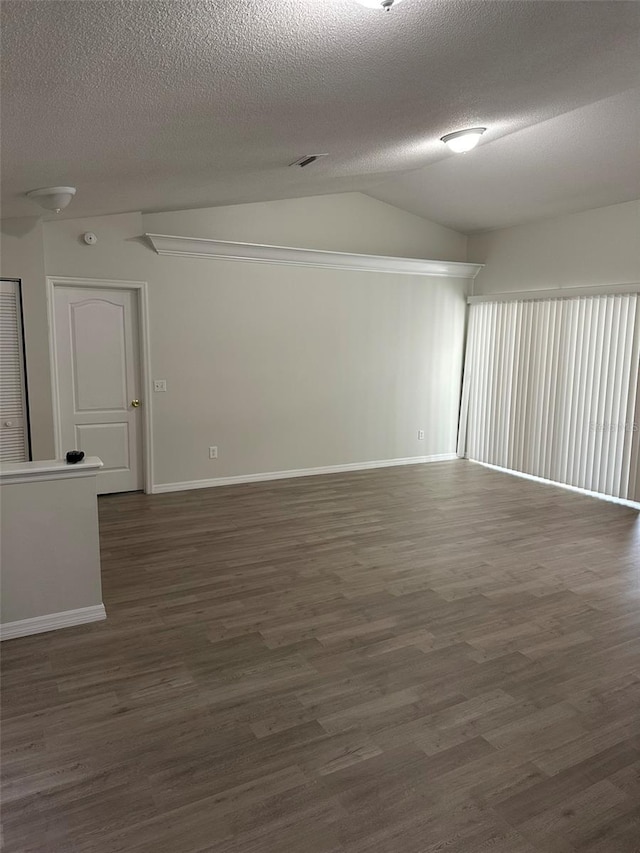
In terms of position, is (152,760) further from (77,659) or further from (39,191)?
(39,191)

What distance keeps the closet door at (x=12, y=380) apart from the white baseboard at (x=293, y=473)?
4.62ft

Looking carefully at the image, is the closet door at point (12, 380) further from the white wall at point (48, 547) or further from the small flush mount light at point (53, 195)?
the white wall at point (48, 547)

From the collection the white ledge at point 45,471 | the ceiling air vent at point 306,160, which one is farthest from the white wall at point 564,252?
the white ledge at point 45,471

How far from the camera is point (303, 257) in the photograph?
20.8ft

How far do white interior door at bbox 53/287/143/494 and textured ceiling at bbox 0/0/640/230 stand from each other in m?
1.33

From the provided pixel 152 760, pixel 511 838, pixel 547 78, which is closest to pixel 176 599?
pixel 152 760

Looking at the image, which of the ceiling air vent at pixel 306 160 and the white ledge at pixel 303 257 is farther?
the white ledge at pixel 303 257

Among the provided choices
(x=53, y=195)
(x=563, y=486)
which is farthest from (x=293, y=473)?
(x=53, y=195)

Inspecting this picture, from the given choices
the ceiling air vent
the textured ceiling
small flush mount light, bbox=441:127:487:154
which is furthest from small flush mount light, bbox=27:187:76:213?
small flush mount light, bbox=441:127:487:154

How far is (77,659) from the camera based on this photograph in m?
2.90

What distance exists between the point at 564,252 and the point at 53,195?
5.09 meters

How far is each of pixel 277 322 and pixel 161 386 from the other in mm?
1449

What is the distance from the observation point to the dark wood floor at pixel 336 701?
1923 mm

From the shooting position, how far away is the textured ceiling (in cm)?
159
